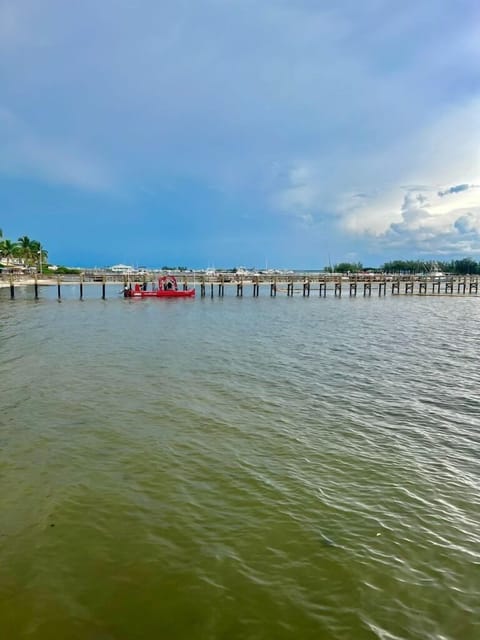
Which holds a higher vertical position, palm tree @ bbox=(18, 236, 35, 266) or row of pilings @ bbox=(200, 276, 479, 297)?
palm tree @ bbox=(18, 236, 35, 266)

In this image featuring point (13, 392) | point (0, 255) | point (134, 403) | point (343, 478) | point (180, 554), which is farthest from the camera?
point (0, 255)

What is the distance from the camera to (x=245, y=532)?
20.4ft

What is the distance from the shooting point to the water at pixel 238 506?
4.71 metres

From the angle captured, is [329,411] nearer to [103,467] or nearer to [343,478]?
[343,478]

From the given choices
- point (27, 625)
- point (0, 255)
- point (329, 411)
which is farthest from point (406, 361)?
point (0, 255)

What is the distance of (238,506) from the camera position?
690cm

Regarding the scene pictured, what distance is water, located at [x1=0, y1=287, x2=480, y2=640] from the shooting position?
471 centimetres

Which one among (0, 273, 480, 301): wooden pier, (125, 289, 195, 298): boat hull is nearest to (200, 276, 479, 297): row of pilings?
(0, 273, 480, 301): wooden pier

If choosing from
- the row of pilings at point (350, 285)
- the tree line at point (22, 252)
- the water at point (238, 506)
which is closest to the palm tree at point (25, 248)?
the tree line at point (22, 252)

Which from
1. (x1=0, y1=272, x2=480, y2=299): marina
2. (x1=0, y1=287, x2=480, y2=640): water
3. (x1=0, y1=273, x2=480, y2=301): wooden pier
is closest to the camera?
(x1=0, y1=287, x2=480, y2=640): water

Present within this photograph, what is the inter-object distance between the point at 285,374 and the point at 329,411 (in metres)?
4.58

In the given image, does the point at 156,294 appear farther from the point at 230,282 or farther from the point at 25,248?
the point at 25,248

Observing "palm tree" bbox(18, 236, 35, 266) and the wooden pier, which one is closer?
the wooden pier

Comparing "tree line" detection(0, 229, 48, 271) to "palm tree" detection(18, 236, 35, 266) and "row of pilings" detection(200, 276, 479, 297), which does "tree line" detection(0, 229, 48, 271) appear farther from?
→ "row of pilings" detection(200, 276, 479, 297)
